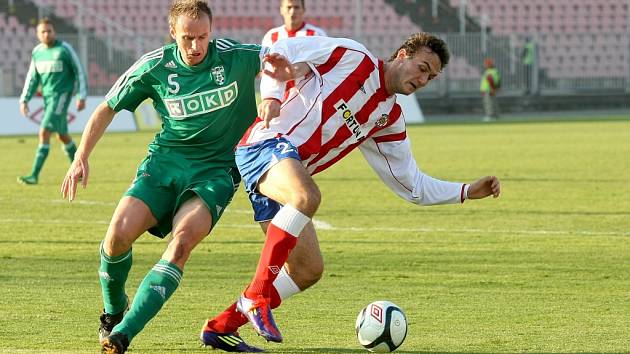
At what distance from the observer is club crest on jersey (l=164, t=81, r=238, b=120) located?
602cm

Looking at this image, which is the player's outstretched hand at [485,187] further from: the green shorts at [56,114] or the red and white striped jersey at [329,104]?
the green shorts at [56,114]

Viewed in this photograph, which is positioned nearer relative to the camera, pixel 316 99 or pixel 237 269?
pixel 316 99

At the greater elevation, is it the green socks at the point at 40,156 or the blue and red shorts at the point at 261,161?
the blue and red shorts at the point at 261,161

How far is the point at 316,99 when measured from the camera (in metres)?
6.04

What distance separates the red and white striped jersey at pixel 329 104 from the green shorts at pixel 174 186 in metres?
0.26

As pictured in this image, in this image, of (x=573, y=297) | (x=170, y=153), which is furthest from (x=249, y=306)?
(x=573, y=297)

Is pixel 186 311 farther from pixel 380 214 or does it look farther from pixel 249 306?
pixel 380 214

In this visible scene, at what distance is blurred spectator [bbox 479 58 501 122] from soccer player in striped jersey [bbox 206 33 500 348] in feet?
94.4

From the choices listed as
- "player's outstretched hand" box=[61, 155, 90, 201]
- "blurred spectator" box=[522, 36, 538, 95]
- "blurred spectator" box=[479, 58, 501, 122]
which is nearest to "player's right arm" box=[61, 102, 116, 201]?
"player's outstretched hand" box=[61, 155, 90, 201]

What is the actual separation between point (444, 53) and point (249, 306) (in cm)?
170

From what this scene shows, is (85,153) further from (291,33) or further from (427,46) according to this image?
(291,33)

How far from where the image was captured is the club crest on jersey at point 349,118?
20.0 ft

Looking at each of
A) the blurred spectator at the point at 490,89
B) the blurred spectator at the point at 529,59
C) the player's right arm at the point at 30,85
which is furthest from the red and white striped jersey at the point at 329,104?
the blurred spectator at the point at 529,59

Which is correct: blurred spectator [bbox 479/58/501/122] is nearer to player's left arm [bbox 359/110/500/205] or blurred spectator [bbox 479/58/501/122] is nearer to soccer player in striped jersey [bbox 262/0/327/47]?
soccer player in striped jersey [bbox 262/0/327/47]
